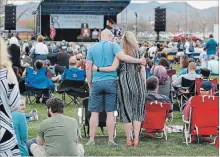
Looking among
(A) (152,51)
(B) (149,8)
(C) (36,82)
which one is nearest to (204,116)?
(C) (36,82)

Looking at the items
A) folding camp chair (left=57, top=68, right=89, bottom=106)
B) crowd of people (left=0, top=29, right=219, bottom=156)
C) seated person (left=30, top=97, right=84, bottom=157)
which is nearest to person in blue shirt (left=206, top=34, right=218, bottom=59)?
crowd of people (left=0, top=29, right=219, bottom=156)

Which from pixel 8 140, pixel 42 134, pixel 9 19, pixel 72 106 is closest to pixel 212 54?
pixel 9 19

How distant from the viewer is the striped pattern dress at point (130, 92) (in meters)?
7.64

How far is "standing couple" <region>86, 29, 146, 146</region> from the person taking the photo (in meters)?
7.52

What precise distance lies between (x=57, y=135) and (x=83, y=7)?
104ft

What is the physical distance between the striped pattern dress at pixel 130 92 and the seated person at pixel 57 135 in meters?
1.94

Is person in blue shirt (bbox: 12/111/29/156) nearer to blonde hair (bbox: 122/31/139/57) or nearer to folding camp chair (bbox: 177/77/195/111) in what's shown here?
blonde hair (bbox: 122/31/139/57)

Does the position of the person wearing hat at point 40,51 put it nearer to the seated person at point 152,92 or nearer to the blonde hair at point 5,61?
the seated person at point 152,92

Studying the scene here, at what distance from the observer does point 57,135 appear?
18.5ft

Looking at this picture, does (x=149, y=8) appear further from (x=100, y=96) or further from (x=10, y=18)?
(x=100, y=96)

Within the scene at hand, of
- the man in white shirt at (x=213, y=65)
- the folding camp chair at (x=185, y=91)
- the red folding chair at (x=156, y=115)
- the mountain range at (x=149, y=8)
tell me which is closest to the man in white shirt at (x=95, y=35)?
the mountain range at (x=149, y=8)

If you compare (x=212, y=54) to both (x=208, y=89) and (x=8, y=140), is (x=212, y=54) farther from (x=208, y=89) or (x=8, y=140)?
(x=8, y=140)

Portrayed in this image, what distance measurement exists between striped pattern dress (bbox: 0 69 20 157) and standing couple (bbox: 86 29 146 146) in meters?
3.80

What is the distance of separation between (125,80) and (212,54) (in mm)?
15994
